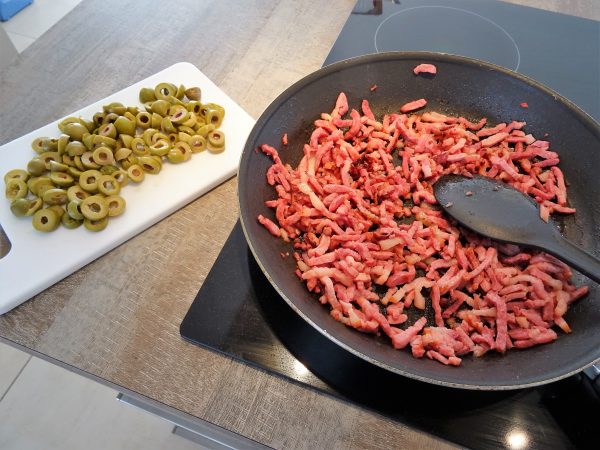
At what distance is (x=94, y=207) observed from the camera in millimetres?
1104

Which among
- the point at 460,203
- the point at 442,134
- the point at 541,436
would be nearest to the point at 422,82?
the point at 442,134

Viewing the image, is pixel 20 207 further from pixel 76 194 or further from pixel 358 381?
pixel 358 381

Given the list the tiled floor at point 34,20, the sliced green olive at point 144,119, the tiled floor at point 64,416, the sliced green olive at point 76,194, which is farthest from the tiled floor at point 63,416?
the tiled floor at point 34,20

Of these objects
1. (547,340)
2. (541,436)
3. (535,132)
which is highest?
(535,132)

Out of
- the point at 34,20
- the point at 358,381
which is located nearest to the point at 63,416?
the point at 358,381

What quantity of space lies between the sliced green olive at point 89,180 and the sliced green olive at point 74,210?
0.19 ft

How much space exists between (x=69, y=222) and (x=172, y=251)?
259 mm

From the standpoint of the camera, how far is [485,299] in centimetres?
98

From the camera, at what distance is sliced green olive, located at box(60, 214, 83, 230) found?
1100 millimetres

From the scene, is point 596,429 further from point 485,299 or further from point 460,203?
point 460,203

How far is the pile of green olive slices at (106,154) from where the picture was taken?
110cm

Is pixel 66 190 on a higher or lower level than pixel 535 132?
lower

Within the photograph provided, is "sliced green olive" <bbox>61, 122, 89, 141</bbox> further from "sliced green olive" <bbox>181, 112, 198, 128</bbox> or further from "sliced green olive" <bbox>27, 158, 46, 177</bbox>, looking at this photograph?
"sliced green olive" <bbox>181, 112, 198, 128</bbox>

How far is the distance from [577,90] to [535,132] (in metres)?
0.40
